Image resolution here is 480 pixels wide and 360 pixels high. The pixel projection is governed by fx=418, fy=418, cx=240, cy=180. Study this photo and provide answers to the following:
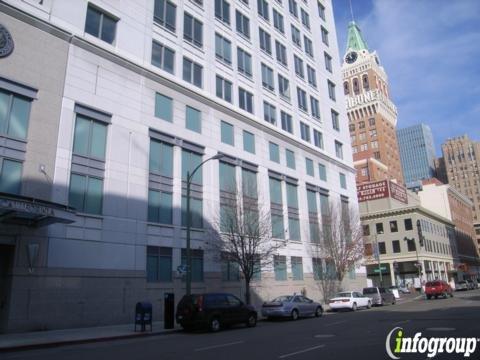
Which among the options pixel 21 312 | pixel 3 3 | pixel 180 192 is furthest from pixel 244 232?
pixel 3 3

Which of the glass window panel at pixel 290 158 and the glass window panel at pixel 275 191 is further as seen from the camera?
the glass window panel at pixel 290 158

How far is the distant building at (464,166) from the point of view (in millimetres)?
158250

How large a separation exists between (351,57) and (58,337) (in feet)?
425

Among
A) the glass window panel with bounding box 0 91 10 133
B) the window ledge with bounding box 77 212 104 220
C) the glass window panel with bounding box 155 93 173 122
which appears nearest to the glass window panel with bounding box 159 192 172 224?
the window ledge with bounding box 77 212 104 220

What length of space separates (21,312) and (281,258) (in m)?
22.4

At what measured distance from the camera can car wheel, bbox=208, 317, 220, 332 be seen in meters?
18.3

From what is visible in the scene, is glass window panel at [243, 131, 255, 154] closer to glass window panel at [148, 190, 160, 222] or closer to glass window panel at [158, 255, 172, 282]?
glass window panel at [148, 190, 160, 222]

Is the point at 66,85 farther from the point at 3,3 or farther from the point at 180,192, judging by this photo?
the point at 180,192

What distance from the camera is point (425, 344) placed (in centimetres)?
1127

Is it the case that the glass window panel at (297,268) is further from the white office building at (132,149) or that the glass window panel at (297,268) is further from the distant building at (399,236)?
the distant building at (399,236)

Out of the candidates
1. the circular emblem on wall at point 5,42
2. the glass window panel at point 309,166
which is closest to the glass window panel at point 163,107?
the circular emblem on wall at point 5,42

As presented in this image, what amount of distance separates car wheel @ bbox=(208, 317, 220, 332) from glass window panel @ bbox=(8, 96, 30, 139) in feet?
42.3

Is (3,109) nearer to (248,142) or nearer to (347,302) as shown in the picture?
(248,142)

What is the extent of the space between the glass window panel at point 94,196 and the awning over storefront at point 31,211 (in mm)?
2754
